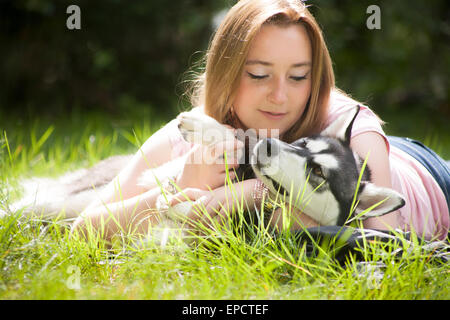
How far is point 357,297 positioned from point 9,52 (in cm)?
547

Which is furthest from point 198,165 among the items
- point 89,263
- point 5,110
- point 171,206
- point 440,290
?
point 5,110

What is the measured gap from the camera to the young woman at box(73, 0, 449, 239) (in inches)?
75.6

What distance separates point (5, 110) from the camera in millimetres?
5961

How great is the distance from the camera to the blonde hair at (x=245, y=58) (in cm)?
201

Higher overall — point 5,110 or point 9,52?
point 9,52

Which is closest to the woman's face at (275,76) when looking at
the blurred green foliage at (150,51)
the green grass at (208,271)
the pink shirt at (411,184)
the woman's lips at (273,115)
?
the woman's lips at (273,115)

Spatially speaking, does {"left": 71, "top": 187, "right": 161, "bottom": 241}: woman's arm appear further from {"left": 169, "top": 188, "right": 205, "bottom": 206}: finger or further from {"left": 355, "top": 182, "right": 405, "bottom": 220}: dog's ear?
{"left": 355, "top": 182, "right": 405, "bottom": 220}: dog's ear

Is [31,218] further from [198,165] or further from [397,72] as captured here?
[397,72]

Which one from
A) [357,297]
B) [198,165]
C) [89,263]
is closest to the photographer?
[357,297]

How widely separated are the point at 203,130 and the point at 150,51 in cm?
497

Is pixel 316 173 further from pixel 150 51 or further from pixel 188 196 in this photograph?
pixel 150 51

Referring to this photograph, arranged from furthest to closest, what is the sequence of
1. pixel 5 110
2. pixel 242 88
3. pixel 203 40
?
pixel 203 40, pixel 5 110, pixel 242 88

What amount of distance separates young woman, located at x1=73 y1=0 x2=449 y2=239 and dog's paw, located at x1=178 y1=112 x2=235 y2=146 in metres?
0.07

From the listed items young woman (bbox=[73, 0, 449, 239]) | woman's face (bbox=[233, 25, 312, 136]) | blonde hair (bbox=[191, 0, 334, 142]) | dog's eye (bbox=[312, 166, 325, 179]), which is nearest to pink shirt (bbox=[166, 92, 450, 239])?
young woman (bbox=[73, 0, 449, 239])
